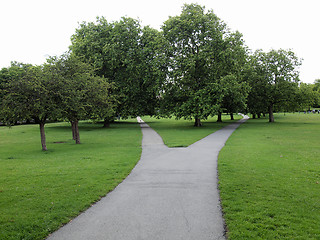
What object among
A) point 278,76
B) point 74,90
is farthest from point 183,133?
point 278,76

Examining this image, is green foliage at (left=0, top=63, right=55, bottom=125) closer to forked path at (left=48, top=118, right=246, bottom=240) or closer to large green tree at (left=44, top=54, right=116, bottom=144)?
large green tree at (left=44, top=54, right=116, bottom=144)

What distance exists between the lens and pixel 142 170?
945 cm

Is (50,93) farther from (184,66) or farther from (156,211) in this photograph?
(184,66)

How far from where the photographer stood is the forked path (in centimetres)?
448

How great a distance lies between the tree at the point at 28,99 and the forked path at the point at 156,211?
840cm

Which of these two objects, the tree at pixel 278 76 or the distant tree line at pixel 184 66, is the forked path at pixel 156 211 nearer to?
the distant tree line at pixel 184 66

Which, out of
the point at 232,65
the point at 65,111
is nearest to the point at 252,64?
the point at 232,65

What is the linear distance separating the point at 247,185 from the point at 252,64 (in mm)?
38607

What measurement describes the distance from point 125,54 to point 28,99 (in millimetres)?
22770

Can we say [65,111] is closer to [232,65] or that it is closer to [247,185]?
[247,185]

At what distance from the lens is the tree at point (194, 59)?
99.8 ft

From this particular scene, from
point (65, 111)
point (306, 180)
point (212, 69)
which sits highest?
point (212, 69)

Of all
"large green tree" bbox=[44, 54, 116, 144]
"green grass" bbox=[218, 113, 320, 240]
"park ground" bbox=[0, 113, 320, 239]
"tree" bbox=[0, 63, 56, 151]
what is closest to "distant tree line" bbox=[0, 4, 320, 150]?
"large green tree" bbox=[44, 54, 116, 144]

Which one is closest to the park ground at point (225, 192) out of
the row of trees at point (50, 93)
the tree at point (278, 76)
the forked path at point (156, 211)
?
the forked path at point (156, 211)
